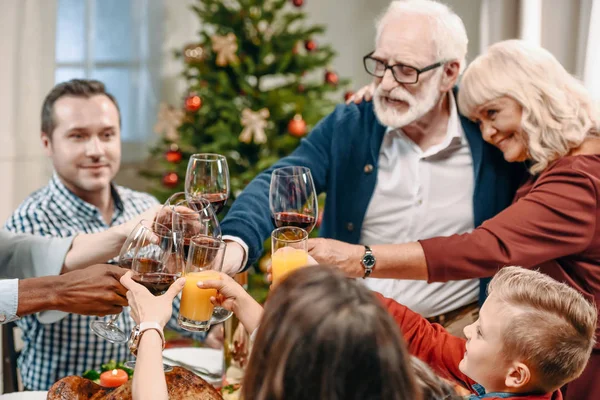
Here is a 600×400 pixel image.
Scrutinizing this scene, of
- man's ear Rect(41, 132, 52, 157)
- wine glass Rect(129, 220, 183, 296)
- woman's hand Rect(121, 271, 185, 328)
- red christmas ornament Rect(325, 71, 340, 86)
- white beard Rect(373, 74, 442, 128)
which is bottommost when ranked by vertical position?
woman's hand Rect(121, 271, 185, 328)

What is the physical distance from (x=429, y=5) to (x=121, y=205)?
4.54ft

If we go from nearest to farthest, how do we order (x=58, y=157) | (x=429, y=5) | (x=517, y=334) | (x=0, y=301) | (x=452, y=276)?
(x=517, y=334) → (x=0, y=301) → (x=452, y=276) → (x=429, y=5) → (x=58, y=157)

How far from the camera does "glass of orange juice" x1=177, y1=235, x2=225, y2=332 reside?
1.52 meters

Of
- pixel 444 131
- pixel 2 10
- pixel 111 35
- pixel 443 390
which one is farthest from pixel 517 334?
pixel 111 35

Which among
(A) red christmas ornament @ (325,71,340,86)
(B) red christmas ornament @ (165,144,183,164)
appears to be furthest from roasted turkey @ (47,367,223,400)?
(A) red christmas ornament @ (325,71,340,86)

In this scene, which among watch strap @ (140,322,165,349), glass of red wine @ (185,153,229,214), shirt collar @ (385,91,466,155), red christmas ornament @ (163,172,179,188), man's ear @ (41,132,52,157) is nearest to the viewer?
watch strap @ (140,322,165,349)

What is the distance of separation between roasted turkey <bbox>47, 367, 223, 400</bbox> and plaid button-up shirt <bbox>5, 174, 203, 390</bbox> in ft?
2.75

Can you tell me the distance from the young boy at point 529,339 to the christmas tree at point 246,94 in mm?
2420

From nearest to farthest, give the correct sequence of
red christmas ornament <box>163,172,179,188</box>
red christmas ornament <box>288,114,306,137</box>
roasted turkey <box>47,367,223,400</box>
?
roasted turkey <box>47,367,223,400</box>
red christmas ornament <box>288,114,306,137</box>
red christmas ornament <box>163,172,179,188</box>

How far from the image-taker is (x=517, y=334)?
1461 millimetres

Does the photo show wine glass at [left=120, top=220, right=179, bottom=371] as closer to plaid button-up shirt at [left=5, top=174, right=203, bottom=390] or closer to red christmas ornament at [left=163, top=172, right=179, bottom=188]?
plaid button-up shirt at [left=5, top=174, right=203, bottom=390]

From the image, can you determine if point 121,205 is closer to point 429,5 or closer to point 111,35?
point 429,5

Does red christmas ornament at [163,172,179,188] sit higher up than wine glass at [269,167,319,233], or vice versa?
wine glass at [269,167,319,233]

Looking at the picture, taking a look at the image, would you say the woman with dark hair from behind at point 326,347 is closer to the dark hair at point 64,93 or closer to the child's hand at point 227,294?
the child's hand at point 227,294
